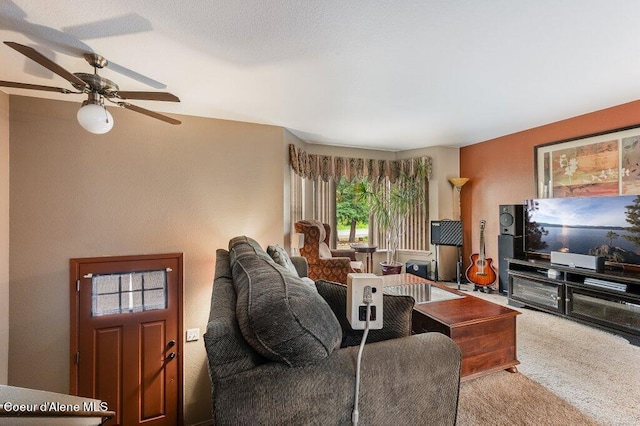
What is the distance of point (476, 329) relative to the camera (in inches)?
74.0

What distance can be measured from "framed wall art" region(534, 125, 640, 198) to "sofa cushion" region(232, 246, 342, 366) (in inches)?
149

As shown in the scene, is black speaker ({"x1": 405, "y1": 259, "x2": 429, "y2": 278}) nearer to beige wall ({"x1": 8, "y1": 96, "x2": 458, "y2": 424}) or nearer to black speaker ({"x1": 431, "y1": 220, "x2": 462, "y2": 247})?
black speaker ({"x1": 431, "y1": 220, "x2": 462, "y2": 247})

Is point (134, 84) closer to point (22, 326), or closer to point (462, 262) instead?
point (22, 326)

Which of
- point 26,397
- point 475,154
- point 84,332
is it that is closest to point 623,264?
point 475,154

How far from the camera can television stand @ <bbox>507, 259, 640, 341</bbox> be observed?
252 cm

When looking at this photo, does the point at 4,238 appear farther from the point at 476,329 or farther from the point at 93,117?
the point at 476,329

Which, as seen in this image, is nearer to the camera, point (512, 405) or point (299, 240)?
point (512, 405)

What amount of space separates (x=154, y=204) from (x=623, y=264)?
4813mm

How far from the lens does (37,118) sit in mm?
2469

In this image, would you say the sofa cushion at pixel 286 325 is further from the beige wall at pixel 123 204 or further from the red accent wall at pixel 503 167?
the red accent wall at pixel 503 167

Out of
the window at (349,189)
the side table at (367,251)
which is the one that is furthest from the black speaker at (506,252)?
the side table at (367,251)

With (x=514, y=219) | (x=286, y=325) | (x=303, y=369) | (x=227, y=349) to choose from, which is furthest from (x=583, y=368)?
(x=227, y=349)

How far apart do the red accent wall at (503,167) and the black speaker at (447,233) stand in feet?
1.59

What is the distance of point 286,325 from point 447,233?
4.17 metres
